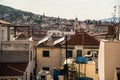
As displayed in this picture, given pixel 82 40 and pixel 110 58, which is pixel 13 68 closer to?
pixel 110 58

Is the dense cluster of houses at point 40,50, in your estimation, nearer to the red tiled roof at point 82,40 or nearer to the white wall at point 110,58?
the red tiled roof at point 82,40

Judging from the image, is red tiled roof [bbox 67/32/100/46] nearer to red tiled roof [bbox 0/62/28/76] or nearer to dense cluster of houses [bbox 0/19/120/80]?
dense cluster of houses [bbox 0/19/120/80]

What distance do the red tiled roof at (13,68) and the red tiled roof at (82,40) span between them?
506 inches

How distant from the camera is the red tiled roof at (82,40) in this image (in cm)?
5081

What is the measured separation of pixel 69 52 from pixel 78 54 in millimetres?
1314

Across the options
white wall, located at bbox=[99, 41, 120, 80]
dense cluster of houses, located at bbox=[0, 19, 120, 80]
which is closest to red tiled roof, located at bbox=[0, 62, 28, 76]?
dense cluster of houses, located at bbox=[0, 19, 120, 80]

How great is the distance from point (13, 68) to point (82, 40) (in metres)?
16.1

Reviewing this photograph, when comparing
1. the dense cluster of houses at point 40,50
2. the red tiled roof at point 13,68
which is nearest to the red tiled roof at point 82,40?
the dense cluster of houses at point 40,50

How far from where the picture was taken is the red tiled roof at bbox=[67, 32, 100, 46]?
50.8m

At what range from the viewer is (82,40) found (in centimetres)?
5141

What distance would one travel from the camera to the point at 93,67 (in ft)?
128

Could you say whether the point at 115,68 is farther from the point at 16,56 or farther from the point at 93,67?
the point at 16,56

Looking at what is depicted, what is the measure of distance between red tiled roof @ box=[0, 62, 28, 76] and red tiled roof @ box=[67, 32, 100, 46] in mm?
12841

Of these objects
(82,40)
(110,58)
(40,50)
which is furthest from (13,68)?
(82,40)
